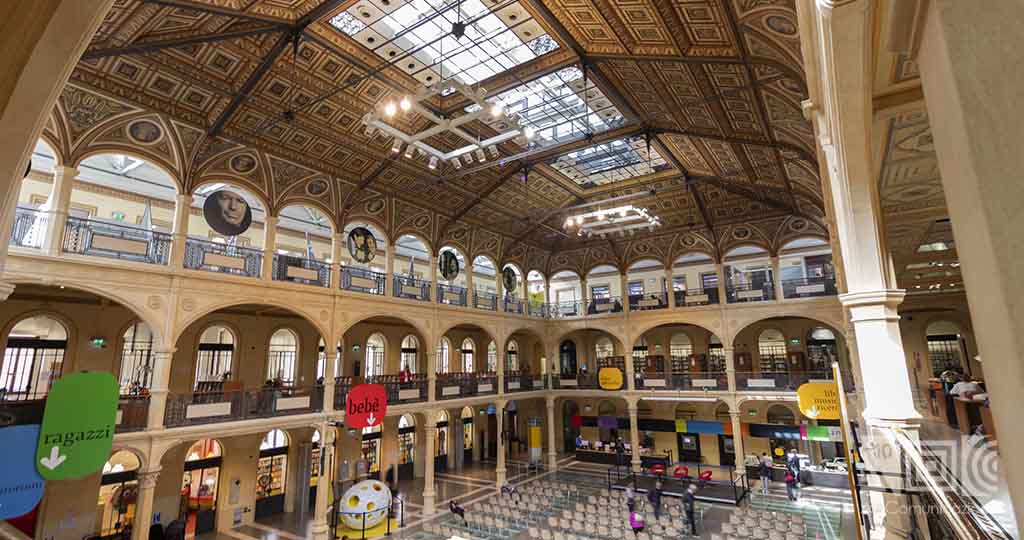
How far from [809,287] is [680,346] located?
7.07 metres

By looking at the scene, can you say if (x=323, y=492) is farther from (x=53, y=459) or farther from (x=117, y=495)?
(x=53, y=459)

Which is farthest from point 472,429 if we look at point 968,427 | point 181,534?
point 968,427

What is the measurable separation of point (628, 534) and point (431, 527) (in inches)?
233

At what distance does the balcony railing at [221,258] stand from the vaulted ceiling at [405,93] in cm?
145

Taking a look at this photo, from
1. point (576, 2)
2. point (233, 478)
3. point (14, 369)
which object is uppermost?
point (576, 2)

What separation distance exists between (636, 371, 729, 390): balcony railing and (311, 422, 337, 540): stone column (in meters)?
13.6

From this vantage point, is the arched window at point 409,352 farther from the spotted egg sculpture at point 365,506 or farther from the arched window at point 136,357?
the arched window at point 136,357

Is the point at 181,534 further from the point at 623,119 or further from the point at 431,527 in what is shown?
the point at 623,119

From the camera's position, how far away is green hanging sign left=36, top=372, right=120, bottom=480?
8.55m

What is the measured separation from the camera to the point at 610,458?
2389 cm

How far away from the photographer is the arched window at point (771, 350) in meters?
22.5

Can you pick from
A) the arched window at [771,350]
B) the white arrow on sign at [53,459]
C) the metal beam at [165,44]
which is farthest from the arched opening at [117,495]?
the arched window at [771,350]

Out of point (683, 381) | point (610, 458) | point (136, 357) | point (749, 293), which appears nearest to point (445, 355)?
point (610, 458)

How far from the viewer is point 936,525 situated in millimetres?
3004
